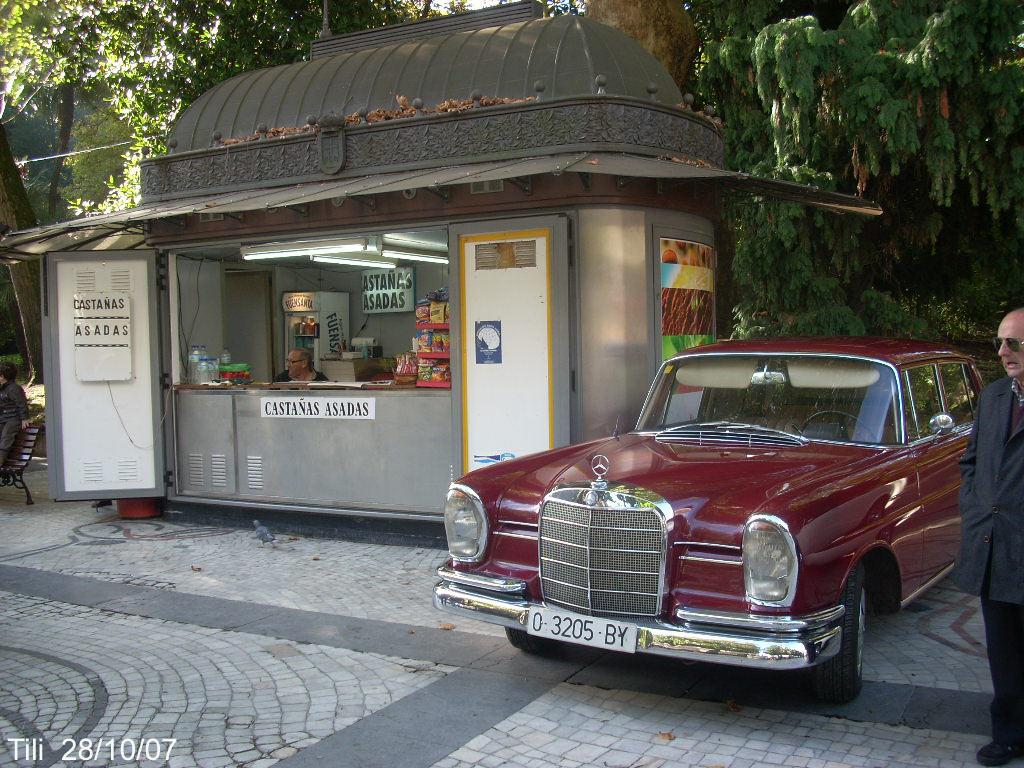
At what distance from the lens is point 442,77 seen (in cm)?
829

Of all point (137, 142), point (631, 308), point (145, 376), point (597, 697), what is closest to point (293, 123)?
point (145, 376)

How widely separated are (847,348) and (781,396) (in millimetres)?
511

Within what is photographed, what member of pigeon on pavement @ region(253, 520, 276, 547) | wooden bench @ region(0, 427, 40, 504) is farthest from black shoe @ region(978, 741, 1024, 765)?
wooden bench @ region(0, 427, 40, 504)

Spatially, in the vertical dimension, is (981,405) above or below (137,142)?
below

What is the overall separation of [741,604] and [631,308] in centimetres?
394

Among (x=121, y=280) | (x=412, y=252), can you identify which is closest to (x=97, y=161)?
(x=121, y=280)

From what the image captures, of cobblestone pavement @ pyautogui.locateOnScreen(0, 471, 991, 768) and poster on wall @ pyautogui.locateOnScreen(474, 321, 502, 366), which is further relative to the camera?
poster on wall @ pyautogui.locateOnScreen(474, 321, 502, 366)

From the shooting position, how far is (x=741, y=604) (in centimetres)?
385

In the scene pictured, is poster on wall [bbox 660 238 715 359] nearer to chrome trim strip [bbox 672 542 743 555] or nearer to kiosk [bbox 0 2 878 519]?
kiosk [bbox 0 2 878 519]

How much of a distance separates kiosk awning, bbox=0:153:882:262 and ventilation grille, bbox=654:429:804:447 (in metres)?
2.10

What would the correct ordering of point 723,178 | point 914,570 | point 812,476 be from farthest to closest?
1. point 723,178
2. point 914,570
3. point 812,476

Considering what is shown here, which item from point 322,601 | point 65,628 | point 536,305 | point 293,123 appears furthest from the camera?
point 293,123

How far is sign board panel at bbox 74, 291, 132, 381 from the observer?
29.8ft

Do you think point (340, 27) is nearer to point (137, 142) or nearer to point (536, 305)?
point (137, 142)
